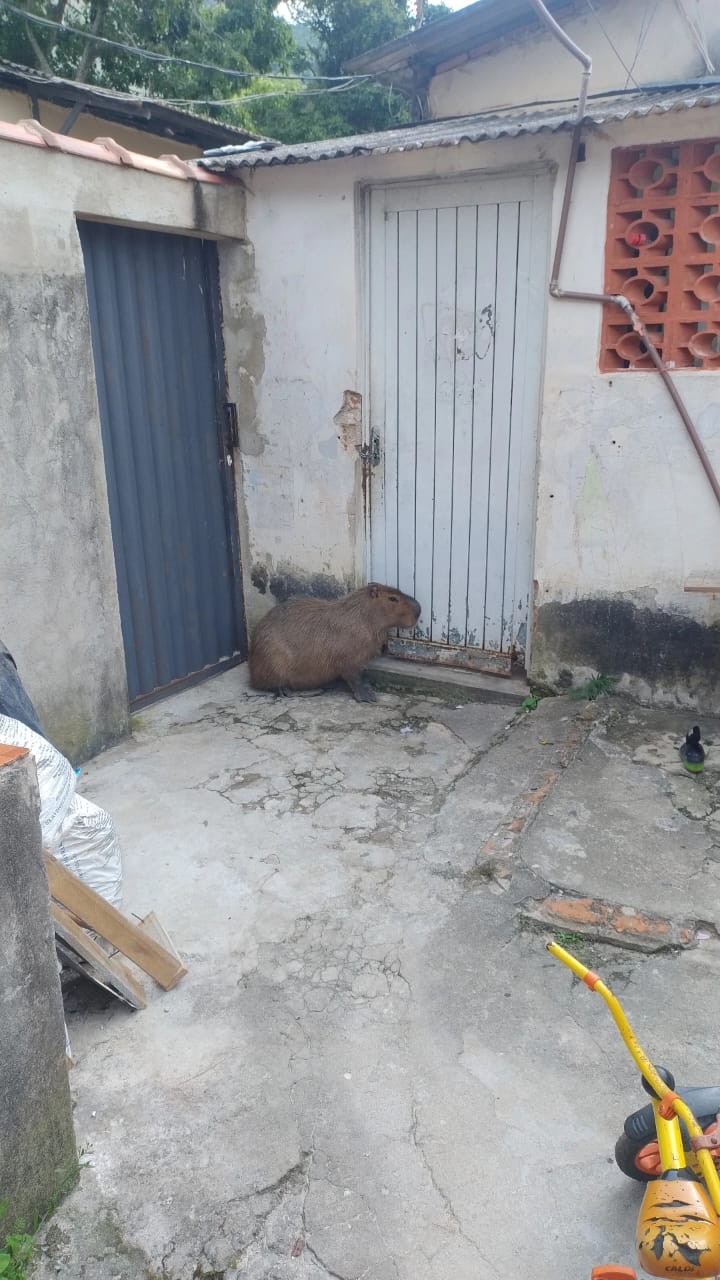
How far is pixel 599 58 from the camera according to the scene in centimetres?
718

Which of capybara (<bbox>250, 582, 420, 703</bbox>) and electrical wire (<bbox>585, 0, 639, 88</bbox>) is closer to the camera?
capybara (<bbox>250, 582, 420, 703</bbox>)

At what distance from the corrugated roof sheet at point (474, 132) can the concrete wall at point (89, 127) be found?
166 inches

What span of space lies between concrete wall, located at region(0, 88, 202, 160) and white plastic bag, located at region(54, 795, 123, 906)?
7737mm

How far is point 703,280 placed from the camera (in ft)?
15.3

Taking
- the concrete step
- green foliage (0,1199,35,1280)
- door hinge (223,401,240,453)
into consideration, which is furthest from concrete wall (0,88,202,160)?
green foliage (0,1199,35,1280)

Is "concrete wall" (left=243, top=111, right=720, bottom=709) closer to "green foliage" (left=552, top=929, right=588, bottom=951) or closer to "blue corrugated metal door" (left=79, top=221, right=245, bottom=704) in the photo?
"blue corrugated metal door" (left=79, top=221, right=245, bottom=704)

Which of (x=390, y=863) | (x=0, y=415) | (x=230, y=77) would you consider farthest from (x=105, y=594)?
(x=230, y=77)

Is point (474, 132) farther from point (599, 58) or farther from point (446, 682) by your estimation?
point (599, 58)

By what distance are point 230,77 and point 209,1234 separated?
16132 millimetres

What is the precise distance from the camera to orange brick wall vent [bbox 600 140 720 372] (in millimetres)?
4598

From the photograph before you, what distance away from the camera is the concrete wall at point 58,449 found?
14.2ft

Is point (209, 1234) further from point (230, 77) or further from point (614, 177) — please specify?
point (230, 77)

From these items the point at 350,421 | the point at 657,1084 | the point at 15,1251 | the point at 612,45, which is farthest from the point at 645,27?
the point at 15,1251

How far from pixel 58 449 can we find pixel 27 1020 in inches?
125
